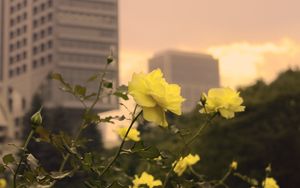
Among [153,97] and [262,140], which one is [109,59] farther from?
[262,140]

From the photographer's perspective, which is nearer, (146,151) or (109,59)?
(146,151)

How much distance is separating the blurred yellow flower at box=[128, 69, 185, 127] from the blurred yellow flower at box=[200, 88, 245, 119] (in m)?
0.20

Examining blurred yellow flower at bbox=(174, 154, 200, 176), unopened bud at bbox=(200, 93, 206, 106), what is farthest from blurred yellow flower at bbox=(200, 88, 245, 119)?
blurred yellow flower at bbox=(174, 154, 200, 176)

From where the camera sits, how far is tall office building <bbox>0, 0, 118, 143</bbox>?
174ft

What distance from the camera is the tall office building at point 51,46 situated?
5294 centimetres

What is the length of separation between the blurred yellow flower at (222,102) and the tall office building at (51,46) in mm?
50559

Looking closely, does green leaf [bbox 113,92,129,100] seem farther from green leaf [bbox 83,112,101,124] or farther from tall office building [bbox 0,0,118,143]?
tall office building [bbox 0,0,118,143]

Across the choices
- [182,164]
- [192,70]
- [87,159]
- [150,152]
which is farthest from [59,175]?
[192,70]

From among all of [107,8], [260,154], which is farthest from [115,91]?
[107,8]

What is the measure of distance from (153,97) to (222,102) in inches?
10.6

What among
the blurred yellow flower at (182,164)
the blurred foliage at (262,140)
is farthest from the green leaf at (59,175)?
the blurred foliage at (262,140)

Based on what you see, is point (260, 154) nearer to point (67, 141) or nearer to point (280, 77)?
point (280, 77)

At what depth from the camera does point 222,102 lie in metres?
1.23

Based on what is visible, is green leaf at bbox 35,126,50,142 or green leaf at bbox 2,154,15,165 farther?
green leaf at bbox 2,154,15,165
